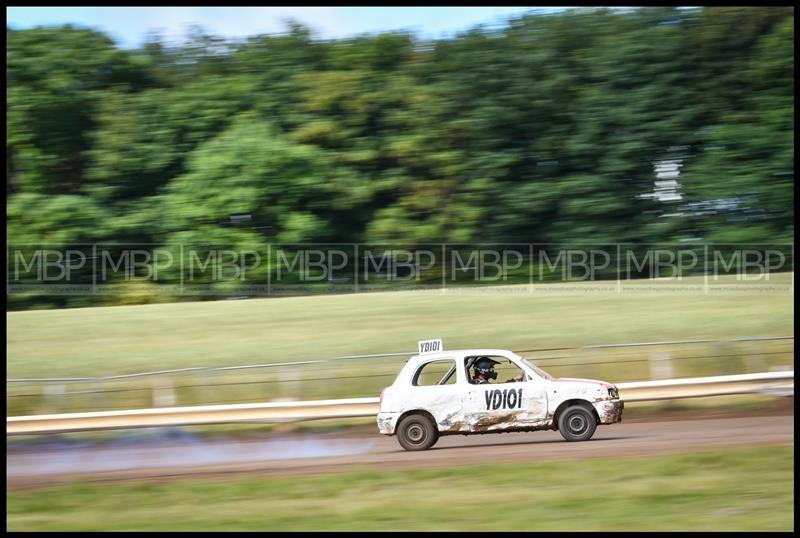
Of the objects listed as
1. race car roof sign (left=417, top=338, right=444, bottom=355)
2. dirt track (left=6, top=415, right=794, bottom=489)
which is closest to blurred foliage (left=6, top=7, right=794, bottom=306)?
dirt track (left=6, top=415, right=794, bottom=489)

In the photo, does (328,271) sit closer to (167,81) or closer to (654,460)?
(167,81)

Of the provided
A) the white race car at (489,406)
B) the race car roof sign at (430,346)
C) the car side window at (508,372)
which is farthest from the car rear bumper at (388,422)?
the car side window at (508,372)

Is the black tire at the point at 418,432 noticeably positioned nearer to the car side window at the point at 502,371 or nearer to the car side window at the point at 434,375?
the car side window at the point at 434,375

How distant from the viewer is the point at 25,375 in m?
→ 12.7

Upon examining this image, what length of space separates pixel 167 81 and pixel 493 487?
13.2 metres

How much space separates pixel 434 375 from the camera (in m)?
8.88

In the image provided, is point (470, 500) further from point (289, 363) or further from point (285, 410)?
point (289, 363)

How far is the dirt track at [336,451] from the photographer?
8.87 metres

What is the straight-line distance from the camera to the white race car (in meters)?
8.69

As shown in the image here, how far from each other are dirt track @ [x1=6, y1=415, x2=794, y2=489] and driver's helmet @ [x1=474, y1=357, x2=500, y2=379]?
0.86 metres

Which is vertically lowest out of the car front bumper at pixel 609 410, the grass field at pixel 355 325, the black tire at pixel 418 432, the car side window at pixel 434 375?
the black tire at pixel 418 432

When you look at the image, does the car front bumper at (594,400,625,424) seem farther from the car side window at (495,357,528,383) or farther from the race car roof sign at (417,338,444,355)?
the race car roof sign at (417,338,444,355)

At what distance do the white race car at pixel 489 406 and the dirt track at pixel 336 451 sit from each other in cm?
27

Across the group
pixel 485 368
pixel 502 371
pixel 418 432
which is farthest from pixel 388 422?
pixel 502 371
